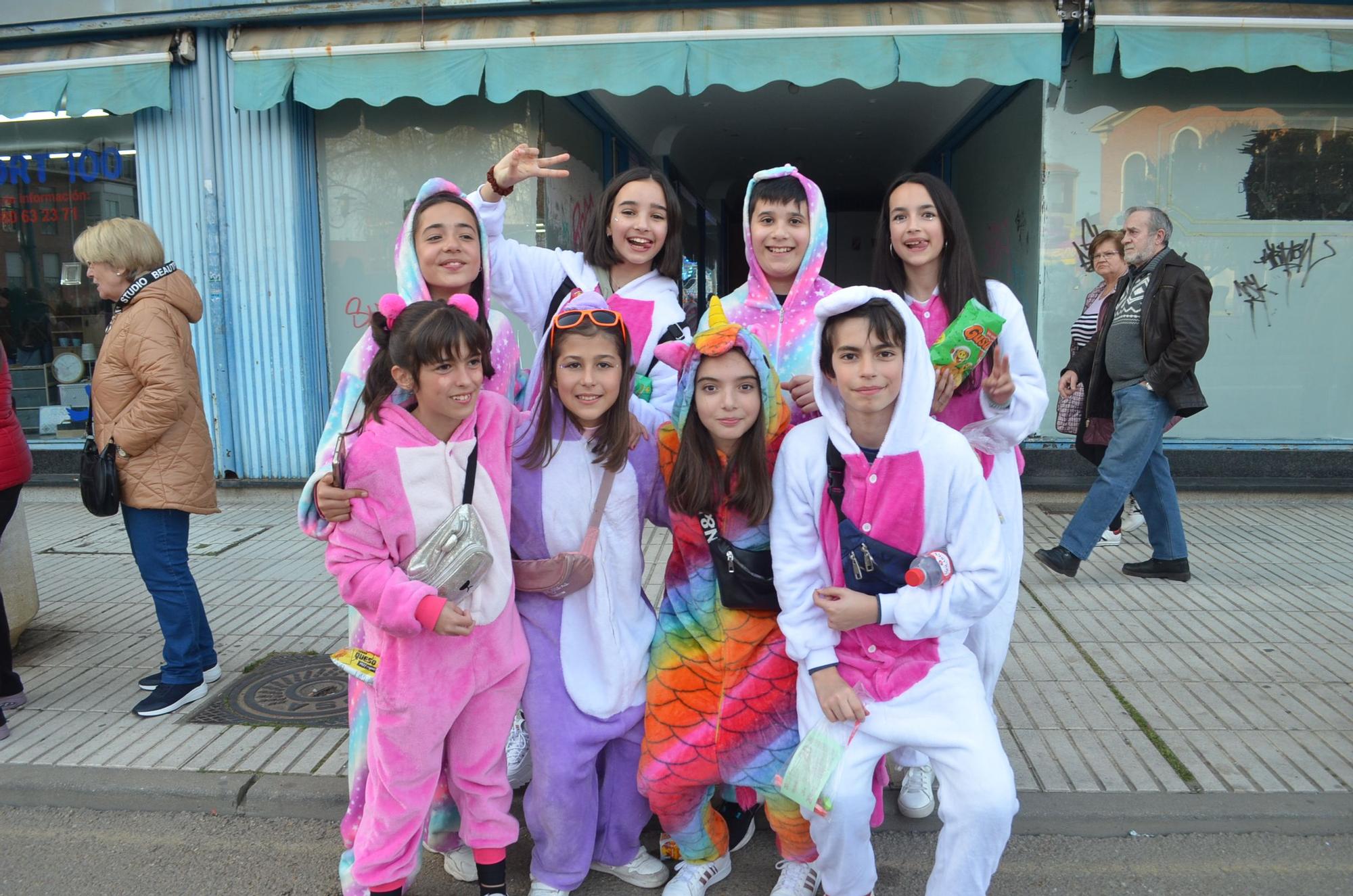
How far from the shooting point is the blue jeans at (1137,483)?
16.2ft

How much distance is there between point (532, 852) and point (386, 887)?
472 millimetres

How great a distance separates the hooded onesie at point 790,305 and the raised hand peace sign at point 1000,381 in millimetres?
521

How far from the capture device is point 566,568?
8.22 feet

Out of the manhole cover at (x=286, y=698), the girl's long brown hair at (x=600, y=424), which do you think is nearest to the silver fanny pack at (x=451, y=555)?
the girl's long brown hair at (x=600, y=424)

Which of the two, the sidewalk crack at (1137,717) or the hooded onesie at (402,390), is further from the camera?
the sidewalk crack at (1137,717)

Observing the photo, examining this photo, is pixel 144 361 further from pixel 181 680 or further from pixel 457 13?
pixel 457 13

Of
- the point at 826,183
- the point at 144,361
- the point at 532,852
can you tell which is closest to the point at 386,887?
the point at 532,852

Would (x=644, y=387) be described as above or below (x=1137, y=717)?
above

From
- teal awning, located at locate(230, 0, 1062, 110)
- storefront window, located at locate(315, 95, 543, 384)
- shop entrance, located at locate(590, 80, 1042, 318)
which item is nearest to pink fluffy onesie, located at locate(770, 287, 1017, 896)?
teal awning, located at locate(230, 0, 1062, 110)

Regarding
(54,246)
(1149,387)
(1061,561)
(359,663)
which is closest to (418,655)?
(359,663)

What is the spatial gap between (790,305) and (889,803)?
5.36 ft

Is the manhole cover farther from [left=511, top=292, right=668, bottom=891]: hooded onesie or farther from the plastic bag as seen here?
the plastic bag

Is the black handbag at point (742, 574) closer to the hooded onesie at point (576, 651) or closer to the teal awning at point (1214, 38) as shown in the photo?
the hooded onesie at point (576, 651)

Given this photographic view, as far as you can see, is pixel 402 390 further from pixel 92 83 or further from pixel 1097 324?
pixel 92 83
